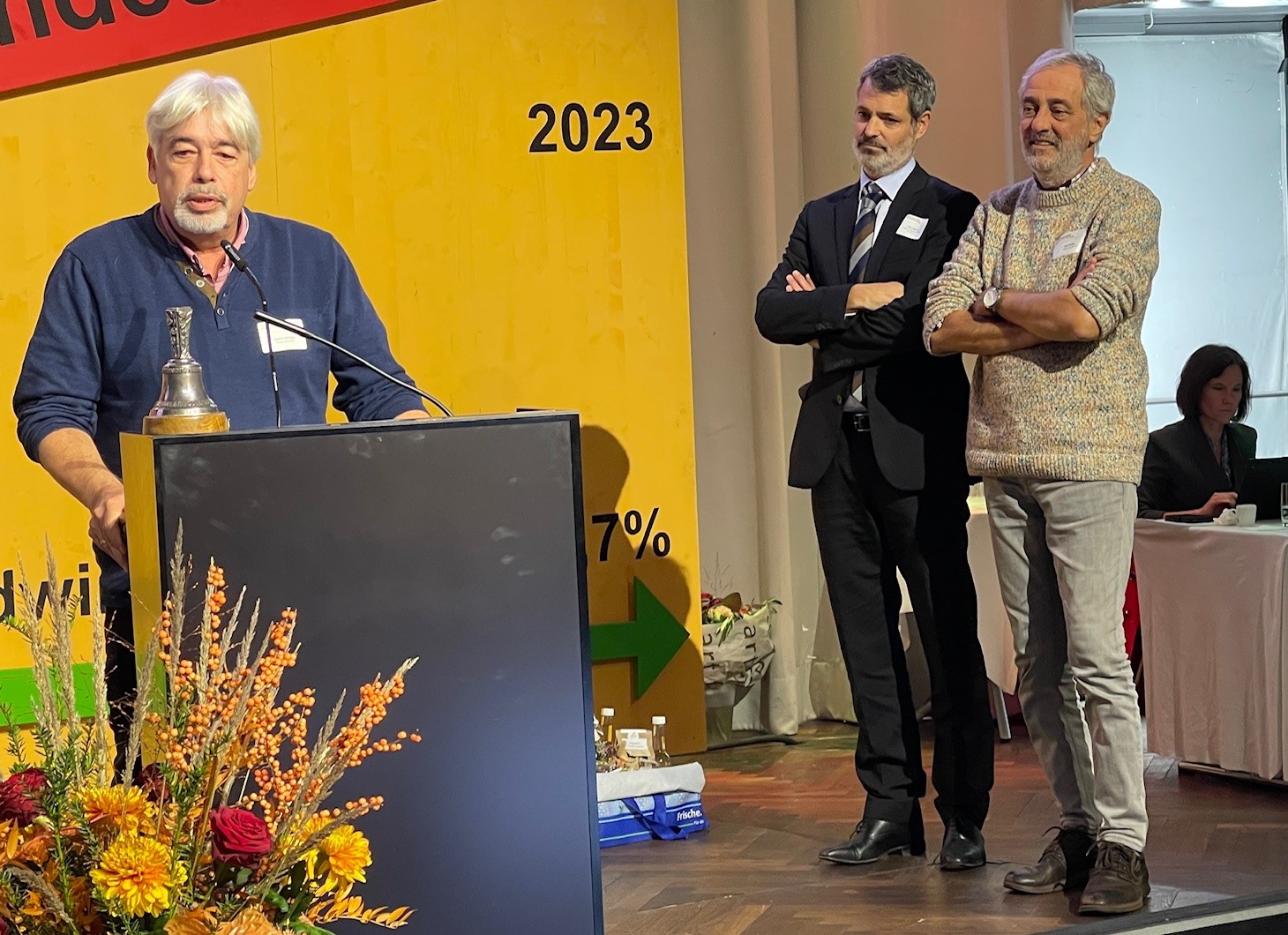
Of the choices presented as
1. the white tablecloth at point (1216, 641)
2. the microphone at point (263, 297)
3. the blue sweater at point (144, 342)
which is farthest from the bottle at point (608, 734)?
the microphone at point (263, 297)

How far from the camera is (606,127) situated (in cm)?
524

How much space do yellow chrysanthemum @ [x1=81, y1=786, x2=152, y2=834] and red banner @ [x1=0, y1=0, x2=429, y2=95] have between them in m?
3.50

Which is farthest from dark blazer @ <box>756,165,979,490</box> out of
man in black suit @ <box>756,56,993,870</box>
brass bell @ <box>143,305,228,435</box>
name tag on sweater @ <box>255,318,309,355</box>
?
brass bell @ <box>143,305,228,435</box>

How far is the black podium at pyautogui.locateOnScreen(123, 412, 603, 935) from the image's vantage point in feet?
7.32

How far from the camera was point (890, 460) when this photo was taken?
12.7 feet

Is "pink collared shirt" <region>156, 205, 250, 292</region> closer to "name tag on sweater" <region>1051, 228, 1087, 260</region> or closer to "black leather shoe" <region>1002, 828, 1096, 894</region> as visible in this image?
"name tag on sweater" <region>1051, 228, 1087, 260</region>

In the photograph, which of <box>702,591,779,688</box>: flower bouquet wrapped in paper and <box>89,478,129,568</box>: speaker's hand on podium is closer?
<box>89,478,129,568</box>: speaker's hand on podium

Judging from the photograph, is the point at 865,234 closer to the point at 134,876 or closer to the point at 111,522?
the point at 111,522

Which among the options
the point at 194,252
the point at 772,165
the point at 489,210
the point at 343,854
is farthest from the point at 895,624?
the point at 343,854

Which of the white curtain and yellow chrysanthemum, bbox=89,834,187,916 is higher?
the white curtain

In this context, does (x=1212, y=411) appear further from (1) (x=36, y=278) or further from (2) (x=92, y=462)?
(2) (x=92, y=462)

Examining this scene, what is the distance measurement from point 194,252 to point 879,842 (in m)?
2.13

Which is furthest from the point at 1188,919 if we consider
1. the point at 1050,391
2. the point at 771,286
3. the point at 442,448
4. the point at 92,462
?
the point at 92,462

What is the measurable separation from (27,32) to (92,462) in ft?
7.58
